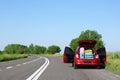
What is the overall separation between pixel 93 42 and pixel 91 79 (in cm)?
1218

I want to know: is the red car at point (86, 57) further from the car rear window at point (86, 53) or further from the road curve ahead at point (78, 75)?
the road curve ahead at point (78, 75)

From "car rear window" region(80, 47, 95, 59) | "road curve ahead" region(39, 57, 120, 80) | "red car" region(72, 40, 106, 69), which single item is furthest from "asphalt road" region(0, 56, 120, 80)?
"car rear window" region(80, 47, 95, 59)

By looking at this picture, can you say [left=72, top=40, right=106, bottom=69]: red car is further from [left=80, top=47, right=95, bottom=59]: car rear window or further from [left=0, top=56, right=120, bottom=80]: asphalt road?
[left=0, top=56, right=120, bottom=80]: asphalt road

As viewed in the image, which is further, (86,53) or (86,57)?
(86,53)

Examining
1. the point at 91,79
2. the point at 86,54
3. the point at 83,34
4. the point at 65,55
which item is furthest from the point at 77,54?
the point at 83,34

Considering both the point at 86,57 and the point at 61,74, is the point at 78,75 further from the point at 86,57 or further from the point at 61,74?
the point at 86,57

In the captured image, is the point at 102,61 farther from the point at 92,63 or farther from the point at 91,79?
the point at 91,79

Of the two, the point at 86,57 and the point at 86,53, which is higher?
the point at 86,53

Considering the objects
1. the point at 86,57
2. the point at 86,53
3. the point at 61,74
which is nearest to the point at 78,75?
the point at 61,74

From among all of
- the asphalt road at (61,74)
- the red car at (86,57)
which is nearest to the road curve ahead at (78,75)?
the asphalt road at (61,74)

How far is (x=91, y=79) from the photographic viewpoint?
17.3 metres

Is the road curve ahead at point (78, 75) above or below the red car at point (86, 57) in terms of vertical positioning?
below

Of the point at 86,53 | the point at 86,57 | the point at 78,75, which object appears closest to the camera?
the point at 78,75

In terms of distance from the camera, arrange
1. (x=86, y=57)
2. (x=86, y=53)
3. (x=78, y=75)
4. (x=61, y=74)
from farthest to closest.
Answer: (x=86, y=53)
(x=86, y=57)
(x=61, y=74)
(x=78, y=75)
